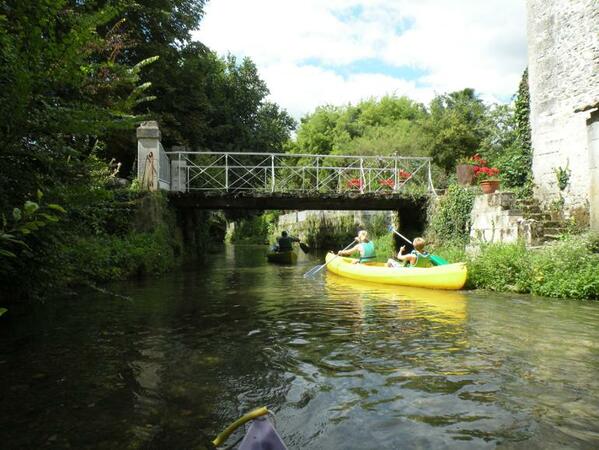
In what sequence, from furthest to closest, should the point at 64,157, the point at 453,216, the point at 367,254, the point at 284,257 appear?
the point at 284,257
the point at 453,216
the point at 367,254
the point at 64,157

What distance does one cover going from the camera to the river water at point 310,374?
336 centimetres

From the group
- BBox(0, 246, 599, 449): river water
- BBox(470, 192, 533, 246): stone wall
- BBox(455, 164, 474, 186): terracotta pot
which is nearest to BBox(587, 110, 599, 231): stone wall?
BBox(470, 192, 533, 246): stone wall

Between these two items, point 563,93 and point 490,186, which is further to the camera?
point 490,186

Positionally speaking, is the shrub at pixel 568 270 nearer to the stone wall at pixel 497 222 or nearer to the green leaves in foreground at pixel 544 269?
the green leaves in foreground at pixel 544 269

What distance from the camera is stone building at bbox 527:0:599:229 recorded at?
11.3m

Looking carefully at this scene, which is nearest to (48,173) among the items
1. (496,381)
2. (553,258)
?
(496,381)

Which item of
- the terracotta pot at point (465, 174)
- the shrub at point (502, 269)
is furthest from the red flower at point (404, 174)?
the shrub at point (502, 269)

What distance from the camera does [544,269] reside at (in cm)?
890

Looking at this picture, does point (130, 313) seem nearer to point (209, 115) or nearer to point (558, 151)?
point (558, 151)

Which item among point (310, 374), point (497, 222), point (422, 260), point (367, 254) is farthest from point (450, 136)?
point (310, 374)

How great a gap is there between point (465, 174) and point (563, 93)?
10.2ft

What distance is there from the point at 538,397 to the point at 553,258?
5.57 m

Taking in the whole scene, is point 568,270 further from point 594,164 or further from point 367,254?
point 367,254

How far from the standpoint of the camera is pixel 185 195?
15078 millimetres
